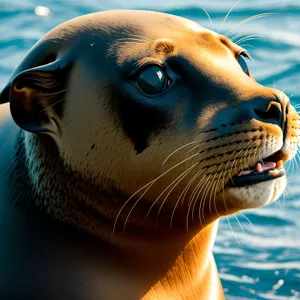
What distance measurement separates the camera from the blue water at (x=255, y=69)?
888 centimetres

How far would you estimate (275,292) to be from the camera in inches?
339

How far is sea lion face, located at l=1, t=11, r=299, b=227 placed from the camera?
6113 millimetres

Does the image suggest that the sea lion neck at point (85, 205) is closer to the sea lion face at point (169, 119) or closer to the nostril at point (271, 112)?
the sea lion face at point (169, 119)

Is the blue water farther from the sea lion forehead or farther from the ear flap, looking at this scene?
the ear flap

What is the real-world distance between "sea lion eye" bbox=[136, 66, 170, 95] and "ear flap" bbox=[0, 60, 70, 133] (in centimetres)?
45

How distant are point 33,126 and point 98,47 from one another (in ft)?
1.86

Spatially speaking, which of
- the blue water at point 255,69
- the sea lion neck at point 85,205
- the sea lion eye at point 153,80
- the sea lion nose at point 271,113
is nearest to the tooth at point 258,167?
the sea lion nose at point 271,113

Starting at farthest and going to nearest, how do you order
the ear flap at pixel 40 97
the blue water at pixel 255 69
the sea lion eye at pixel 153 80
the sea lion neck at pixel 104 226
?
the blue water at pixel 255 69, the sea lion neck at pixel 104 226, the ear flap at pixel 40 97, the sea lion eye at pixel 153 80

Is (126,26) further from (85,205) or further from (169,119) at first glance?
(85,205)

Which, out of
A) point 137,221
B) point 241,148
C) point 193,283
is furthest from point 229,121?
point 193,283

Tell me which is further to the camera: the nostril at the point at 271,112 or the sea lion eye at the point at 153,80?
the sea lion eye at the point at 153,80

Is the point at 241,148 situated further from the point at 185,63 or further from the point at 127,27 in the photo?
the point at 127,27

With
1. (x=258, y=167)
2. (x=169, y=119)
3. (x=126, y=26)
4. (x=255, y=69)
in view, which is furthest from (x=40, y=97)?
(x=255, y=69)

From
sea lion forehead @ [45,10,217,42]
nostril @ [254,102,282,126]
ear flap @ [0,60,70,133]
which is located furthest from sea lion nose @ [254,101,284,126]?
ear flap @ [0,60,70,133]
